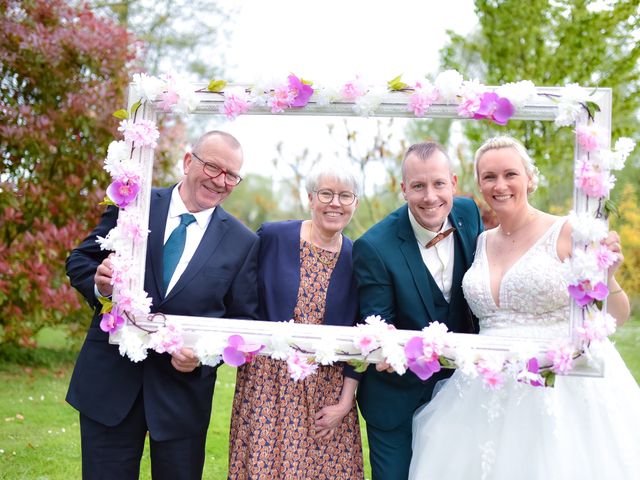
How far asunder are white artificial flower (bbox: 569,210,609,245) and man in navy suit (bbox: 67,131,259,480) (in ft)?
6.21

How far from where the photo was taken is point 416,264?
3.95 meters

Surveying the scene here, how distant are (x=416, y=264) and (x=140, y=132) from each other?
5.90 feet

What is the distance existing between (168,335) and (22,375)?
6990 mm

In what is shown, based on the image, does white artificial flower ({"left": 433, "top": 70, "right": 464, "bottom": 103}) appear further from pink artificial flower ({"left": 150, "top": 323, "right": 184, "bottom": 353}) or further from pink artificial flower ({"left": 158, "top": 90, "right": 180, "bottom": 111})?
pink artificial flower ({"left": 150, "top": 323, "right": 184, "bottom": 353})

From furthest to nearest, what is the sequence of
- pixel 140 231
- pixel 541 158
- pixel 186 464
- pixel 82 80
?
1. pixel 82 80
2. pixel 541 158
3. pixel 186 464
4. pixel 140 231

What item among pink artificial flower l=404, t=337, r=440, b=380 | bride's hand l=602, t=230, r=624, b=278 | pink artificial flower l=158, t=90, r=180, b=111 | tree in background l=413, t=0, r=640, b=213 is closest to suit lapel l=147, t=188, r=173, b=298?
pink artificial flower l=158, t=90, r=180, b=111

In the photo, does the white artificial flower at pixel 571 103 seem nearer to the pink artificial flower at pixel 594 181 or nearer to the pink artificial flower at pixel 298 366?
the pink artificial flower at pixel 594 181

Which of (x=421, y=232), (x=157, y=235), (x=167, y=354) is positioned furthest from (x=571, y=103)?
(x=167, y=354)

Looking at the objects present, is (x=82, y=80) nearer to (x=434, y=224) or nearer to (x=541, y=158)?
(x=541, y=158)

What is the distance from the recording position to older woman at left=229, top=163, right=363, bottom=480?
13.0 ft

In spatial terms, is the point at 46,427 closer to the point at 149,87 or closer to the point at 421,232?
the point at 149,87

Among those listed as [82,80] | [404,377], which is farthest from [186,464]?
[82,80]

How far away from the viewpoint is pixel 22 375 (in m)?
9.36

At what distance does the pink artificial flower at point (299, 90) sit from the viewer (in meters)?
3.59
